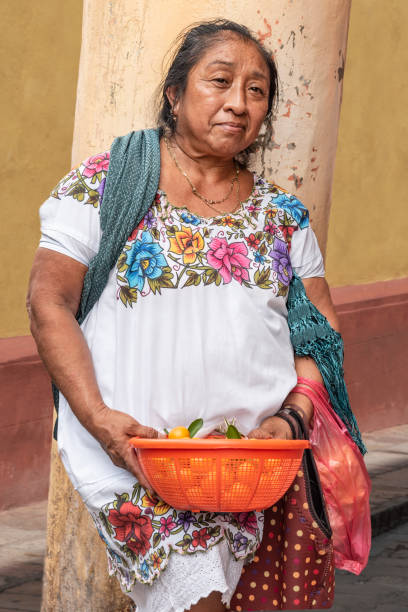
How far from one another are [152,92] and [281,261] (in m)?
1.10

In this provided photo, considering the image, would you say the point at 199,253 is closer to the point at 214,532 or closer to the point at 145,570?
the point at 214,532

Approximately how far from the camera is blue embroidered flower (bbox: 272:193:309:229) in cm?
343

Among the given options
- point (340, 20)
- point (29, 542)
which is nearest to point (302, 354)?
point (340, 20)

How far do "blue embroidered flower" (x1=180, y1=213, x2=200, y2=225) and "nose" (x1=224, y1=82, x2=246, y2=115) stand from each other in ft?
0.92

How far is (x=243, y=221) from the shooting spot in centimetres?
331

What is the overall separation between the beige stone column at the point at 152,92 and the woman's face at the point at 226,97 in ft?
2.59

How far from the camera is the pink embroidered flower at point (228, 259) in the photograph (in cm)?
320

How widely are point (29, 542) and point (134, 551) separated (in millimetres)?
3030

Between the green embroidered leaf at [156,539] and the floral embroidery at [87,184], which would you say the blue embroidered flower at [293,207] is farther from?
the green embroidered leaf at [156,539]

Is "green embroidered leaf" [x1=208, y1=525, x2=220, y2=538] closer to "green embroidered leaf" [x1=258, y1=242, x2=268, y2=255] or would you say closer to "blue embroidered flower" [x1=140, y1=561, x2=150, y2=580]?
"blue embroidered flower" [x1=140, y1=561, x2=150, y2=580]

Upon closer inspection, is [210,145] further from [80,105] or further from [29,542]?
[29,542]

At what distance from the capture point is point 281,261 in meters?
3.33

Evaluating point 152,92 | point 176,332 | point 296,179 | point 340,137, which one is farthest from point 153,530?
point 340,137

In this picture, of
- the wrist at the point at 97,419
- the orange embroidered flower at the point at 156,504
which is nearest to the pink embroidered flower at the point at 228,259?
the wrist at the point at 97,419
